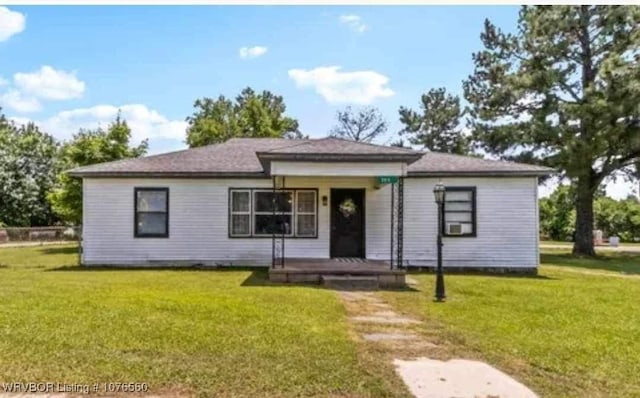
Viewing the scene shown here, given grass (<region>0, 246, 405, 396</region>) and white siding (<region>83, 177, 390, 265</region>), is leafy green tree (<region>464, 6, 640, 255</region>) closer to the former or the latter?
white siding (<region>83, 177, 390, 265</region>)

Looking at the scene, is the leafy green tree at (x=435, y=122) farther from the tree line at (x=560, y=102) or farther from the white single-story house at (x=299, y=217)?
the white single-story house at (x=299, y=217)

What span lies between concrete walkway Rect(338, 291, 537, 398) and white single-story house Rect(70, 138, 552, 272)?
6.84m

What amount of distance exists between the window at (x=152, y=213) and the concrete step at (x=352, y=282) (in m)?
5.41

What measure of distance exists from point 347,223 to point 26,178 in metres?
23.4

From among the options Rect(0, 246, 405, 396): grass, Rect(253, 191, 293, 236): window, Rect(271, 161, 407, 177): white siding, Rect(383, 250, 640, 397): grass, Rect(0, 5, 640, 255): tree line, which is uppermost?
Rect(0, 5, 640, 255): tree line

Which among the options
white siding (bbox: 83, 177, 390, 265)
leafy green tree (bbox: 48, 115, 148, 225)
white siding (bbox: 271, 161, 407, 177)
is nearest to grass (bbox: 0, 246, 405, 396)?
white siding (bbox: 271, 161, 407, 177)

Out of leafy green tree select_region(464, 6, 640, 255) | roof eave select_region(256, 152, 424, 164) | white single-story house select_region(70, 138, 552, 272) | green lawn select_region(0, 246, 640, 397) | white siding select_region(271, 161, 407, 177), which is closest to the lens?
green lawn select_region(0, 246, 640, 397)

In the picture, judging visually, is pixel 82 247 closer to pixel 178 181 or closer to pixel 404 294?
pixel 178 181

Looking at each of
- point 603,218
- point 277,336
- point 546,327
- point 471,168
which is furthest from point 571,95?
point 277,336

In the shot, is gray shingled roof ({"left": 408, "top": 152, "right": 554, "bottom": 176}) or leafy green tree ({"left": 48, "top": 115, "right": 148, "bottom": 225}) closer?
gray shingled roof ({"left": 408, "top": 152, "right": 554, "bottom": 176})

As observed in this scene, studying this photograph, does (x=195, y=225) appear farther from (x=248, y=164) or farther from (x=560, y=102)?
(x=560, y=102)

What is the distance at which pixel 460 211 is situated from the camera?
44.9ft

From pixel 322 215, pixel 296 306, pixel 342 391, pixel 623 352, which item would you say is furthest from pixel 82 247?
pixel 623 352

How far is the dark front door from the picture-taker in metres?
13.8
